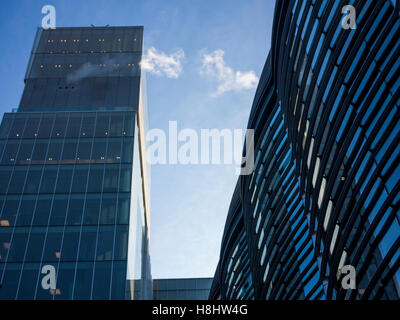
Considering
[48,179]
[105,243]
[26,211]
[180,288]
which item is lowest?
[105,243]

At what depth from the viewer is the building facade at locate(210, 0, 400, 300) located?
1789 centimetres

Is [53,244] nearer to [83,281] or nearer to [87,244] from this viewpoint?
[87,244]

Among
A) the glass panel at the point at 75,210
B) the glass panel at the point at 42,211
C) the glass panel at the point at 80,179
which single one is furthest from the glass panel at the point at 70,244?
the glass panel at the point at 80,179

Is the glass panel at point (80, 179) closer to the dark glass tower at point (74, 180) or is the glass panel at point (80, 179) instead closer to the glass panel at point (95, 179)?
the dark glass tower at point (74, 180)

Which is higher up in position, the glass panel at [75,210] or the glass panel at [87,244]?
the glass panel at [75,210]

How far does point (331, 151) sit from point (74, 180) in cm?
3080

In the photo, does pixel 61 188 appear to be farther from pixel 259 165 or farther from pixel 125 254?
pixel 259 165

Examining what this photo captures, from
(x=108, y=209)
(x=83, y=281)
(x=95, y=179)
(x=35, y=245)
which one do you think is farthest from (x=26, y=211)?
(x=83, y=281)

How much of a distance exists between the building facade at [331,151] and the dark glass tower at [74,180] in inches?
576

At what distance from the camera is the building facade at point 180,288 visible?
85.6 meters

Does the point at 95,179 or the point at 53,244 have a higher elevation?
the point at 95,179

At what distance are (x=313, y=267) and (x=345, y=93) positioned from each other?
41.0 feet

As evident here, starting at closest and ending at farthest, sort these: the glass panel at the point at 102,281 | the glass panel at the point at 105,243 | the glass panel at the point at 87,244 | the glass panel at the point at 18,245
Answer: the glass panel at the point at 102,281
the glass panel at the point at 105,243
the glass panel at the point at 87,244
the glass panel at the point at 18,245

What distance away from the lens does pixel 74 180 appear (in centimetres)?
4631
